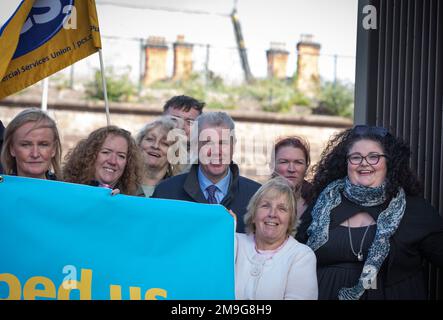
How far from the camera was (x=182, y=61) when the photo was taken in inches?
1463

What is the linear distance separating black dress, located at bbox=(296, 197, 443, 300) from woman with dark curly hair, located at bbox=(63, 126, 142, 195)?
4.80 feet

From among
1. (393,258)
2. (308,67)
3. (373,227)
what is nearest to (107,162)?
(373,227)

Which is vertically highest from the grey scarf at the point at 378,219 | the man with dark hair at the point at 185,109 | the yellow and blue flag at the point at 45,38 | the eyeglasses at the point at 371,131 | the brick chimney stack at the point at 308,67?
the brick chimney stack at the point at 308,67

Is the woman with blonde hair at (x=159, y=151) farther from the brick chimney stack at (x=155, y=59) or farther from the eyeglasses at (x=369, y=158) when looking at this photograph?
the brick chimney stack at (x=155, y=59)

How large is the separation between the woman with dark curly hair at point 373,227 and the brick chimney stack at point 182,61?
30077 millimetres

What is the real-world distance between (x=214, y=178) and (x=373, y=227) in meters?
1.20

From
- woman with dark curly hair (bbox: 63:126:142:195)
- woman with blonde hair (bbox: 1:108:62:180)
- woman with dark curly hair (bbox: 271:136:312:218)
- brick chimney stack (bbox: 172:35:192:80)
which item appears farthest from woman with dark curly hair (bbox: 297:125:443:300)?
brick chimney stack (bbox: 172:35:192:80)

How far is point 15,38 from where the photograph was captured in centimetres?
755

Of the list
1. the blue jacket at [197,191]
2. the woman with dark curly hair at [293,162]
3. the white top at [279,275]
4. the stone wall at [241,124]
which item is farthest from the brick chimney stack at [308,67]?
the white top at [279,275]

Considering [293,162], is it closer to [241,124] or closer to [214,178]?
[214,178]

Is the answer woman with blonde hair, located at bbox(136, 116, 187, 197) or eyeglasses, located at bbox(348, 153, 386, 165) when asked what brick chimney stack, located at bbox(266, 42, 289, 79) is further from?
eyeglasses, located at bbox(348, 153, 386, 165)

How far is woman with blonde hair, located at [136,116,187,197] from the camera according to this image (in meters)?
7.65

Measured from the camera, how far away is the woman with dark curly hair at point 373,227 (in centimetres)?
609
